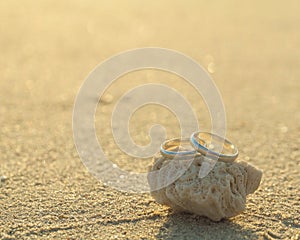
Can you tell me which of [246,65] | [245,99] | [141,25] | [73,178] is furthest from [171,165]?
[141,25]

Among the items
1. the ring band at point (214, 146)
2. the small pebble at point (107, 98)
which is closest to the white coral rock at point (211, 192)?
the ring band at point (214, 146)

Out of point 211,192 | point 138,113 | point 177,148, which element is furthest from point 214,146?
point 138,113

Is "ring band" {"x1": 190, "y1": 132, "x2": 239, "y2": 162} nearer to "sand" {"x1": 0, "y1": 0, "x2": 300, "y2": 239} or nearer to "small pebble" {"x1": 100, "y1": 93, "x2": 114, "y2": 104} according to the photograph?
"sand" {"x1": 0, "y1": 0, "x2": 300, "y2": 239}

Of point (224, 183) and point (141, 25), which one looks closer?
point (224, 183)

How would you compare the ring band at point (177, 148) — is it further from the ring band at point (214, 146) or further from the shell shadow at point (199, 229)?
the shell shadow at point (199, 229)

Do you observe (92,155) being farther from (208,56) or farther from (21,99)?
(208,56)
